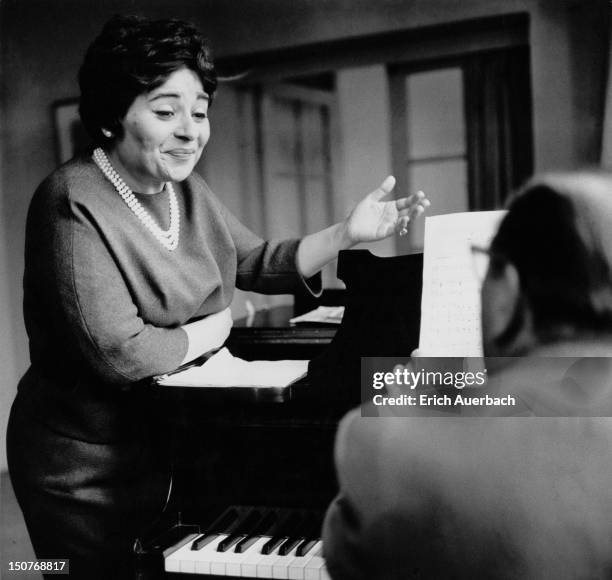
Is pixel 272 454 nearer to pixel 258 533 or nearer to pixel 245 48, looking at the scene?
pixel 258 533

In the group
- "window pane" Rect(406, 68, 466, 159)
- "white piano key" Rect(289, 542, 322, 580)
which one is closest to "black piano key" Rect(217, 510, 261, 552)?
"white piano key" Rect(289, 542, 322, 580)

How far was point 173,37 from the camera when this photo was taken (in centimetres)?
117

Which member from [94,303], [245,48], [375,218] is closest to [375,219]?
[375,218]

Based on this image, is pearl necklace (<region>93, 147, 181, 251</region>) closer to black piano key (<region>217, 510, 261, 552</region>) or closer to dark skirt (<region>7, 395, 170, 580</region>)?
dark skirt (<region>7, 395, 170, 580</region>)

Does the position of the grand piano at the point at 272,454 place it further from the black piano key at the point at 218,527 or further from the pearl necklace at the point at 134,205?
the pearl necklace at the point at 134,205

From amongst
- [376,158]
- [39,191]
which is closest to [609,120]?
[376,158]

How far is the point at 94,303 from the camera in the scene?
111cm

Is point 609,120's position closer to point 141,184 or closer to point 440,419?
point 141,184

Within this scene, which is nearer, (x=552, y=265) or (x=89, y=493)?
(x=552, y=265)

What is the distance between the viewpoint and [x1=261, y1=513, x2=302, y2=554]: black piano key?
1.10m

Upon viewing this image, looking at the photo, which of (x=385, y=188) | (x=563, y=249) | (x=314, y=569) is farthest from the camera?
(x=385, y=188)

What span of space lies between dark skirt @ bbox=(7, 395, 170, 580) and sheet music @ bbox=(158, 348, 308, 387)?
191 mm

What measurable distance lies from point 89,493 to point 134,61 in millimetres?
751

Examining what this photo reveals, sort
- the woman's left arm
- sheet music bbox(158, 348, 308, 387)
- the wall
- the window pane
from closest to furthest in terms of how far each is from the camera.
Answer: sheet music bbox(158, 348, 308, 387), the woman's left arm, the wall, the window pane
